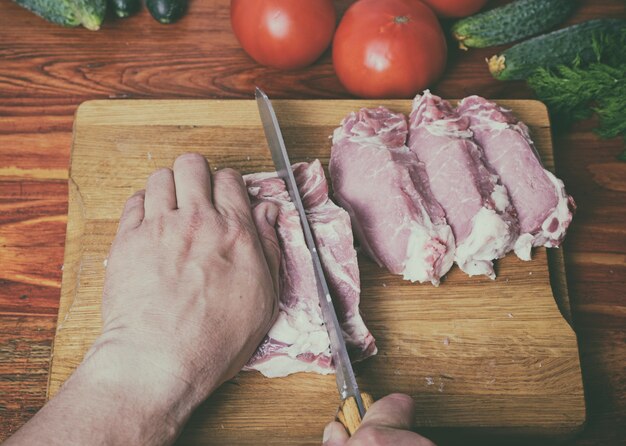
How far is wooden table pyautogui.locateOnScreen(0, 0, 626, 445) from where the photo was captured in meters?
2.28

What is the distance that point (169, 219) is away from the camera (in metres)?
1.93

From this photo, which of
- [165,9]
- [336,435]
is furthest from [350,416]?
[165,9]

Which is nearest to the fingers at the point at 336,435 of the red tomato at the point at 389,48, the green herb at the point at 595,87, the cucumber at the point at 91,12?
the red tomato at the point at 389,48

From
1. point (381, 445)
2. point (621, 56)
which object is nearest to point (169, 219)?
point (381, 445)

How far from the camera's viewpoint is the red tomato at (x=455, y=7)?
270cm

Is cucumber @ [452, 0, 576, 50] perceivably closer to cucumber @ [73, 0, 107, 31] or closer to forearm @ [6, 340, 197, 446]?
cucumber @ [73, 0, 107, 31]

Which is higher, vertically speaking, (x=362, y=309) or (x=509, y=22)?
(x=509, y=22)

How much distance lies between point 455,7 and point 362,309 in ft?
4.58

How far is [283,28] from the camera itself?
2506 millimetres

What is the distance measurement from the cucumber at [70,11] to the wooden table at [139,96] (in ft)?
0.41

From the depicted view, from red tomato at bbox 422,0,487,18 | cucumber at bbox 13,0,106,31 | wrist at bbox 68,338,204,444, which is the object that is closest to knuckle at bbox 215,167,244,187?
wrist at bbox 68,338,204,444

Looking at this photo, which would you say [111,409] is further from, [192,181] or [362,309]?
[362,309]

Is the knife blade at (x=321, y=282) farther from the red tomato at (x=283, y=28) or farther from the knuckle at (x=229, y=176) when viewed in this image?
the red tomato at (x=283, y=28)

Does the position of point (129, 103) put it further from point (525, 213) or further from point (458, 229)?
point (525, 213)
